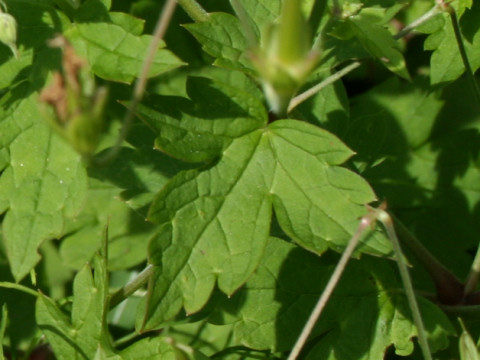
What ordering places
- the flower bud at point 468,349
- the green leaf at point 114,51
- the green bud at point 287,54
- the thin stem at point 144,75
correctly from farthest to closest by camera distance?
the green leaf at point 114,51 → the flower bud at point 468,349 → the thin stem at point 144,75 → the green bud at point 287,54

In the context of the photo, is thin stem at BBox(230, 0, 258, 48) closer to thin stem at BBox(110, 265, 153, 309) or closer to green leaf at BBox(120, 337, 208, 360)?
thin stem at BBox(110, 265, 153, 309)

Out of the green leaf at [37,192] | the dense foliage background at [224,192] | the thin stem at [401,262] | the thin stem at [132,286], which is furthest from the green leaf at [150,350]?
the thin stem at [401,262]

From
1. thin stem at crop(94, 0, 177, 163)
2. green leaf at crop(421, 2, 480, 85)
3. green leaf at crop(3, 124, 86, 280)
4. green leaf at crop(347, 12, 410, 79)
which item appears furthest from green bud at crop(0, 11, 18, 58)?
green leaf at crop(421, 2, 480, 85)

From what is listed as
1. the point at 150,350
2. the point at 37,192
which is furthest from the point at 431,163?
the point at 37,192

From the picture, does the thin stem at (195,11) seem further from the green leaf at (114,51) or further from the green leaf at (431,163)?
the green leaf at (431,163)

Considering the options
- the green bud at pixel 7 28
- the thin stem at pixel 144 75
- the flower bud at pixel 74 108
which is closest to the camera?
the flower bud at pixel 74 108

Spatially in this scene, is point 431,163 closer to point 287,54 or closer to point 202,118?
point 202,118

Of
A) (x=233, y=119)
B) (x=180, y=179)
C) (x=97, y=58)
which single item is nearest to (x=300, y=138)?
(x=233, y=119)

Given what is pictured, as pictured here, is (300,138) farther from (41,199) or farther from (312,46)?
(41,199)

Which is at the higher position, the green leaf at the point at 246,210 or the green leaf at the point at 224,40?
the green leaf at the point at 224,40
